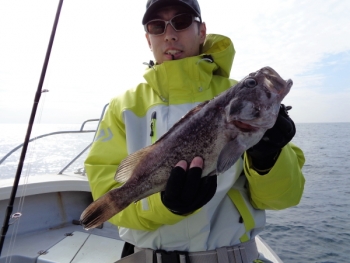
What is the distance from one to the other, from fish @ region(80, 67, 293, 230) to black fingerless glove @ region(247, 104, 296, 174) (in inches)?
3.2

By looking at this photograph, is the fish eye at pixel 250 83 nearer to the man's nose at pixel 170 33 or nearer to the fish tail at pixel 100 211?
the man's nose at pixel 170 33

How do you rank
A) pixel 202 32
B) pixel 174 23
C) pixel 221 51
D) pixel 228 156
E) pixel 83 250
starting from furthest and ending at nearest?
pixel 83 250 → pixel 202 32 → pixel 221 51 → pixel 174 23 → pixel 228 156

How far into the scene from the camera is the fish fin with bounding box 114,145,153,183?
218 centimetres

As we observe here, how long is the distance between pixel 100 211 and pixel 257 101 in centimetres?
141

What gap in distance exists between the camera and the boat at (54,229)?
417cm

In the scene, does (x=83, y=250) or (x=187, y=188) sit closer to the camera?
(x=187, y=188)

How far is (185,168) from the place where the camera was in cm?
199

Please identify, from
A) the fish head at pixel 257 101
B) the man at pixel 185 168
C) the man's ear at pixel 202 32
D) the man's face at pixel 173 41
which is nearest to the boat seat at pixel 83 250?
the man at pixel 185 168

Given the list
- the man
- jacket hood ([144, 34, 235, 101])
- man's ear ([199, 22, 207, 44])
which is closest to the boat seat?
the man

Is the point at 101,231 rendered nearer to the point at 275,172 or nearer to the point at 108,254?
the point at 108,254

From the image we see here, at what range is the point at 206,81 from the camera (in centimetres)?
275

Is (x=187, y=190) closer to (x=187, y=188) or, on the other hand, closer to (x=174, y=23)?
(x=187, y=188)

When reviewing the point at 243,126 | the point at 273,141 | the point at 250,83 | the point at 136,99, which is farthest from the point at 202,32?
the point at 273,141

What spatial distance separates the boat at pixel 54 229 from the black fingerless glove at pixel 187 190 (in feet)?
7.80
